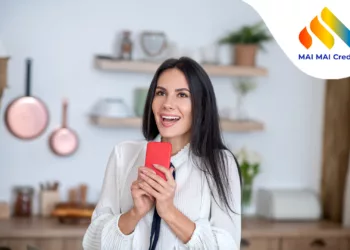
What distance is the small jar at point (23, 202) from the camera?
4.02 metres

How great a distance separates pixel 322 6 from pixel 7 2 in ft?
7.86

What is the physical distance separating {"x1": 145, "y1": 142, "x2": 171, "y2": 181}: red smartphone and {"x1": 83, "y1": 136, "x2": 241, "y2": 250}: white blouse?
14cm

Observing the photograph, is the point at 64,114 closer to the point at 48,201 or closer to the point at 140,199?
the point at 48,201

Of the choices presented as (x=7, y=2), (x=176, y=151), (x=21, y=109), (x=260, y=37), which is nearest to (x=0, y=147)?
(x=21, y=109)

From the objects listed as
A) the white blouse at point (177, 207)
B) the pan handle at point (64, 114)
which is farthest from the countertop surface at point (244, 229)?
the white blouse at point (177, 207)

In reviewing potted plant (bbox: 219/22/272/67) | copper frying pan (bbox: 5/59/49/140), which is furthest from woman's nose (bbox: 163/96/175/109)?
potted plant (bbox: 219/22/272/67)

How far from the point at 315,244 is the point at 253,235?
413 millimetres

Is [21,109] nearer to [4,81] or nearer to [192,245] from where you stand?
[4,81]

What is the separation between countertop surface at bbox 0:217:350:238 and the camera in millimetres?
3674

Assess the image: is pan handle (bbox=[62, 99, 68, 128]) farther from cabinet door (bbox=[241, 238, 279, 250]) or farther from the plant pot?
cabinet door (bbox=[241, 238, 279, 250])

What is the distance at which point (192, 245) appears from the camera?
1876mm

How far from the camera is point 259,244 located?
396 centimetres

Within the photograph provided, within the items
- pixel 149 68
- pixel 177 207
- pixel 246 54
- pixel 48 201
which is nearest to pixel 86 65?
pixel 149 68

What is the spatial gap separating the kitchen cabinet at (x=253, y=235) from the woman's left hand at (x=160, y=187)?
1950mm
